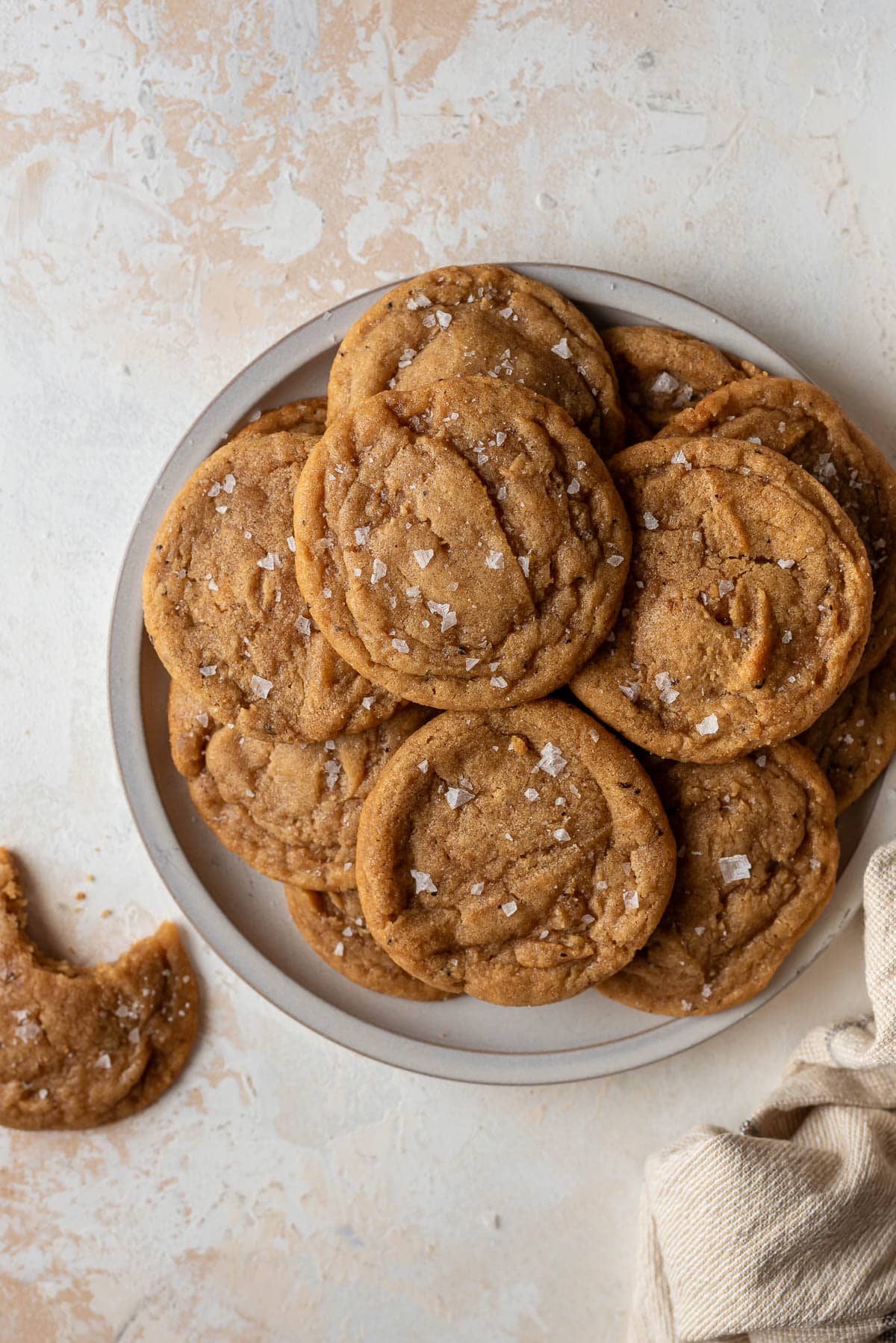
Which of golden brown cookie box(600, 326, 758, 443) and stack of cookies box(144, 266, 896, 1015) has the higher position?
golden brown cookie box(600, 326, 758, 443)

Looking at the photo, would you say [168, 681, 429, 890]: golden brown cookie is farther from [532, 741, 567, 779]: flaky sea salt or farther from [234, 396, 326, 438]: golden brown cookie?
[234, 396, 326, 438]: golden brown cookie

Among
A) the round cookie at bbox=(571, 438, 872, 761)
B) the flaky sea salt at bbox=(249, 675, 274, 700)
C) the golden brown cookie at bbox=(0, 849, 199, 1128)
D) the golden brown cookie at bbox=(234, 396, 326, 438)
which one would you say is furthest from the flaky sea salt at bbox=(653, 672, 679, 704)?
the golden brown cookie at bbox=(0, 849, 199, 1128)

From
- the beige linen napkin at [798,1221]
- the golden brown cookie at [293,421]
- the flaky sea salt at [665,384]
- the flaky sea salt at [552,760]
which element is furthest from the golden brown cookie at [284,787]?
the beige linen napkin at [798,1221]

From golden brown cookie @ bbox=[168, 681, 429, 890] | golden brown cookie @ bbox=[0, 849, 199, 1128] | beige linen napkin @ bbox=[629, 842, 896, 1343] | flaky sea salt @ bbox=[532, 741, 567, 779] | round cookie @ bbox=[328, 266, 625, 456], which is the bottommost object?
golden brown cookie @ bbox=[0, 849, 199, 1128]

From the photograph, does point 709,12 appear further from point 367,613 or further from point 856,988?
point 856,988

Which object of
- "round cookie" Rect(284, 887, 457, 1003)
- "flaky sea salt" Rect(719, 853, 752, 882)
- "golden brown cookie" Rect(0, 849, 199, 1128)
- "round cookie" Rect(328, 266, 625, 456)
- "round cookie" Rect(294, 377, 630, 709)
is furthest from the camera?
"golden brown cookie" Rect(0, 849, 199, 1128)
